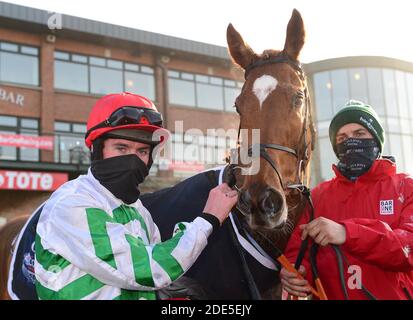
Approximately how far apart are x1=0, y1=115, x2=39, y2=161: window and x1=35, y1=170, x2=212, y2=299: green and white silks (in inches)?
678

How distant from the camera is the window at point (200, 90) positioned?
23922mm

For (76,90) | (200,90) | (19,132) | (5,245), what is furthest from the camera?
(200,90)

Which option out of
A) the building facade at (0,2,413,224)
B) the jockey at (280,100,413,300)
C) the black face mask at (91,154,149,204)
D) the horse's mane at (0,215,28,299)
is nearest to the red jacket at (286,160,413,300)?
the jockey at (280,100,413,300)

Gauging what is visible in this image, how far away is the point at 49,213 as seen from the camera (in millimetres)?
2104

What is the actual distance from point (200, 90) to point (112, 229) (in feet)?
75.2

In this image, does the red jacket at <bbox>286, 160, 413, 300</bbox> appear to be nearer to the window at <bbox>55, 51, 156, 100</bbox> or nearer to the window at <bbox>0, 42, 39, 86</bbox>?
the window at <bbox>0, 42, 39, 86</bbox>

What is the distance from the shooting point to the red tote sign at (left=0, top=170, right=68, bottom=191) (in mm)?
17109

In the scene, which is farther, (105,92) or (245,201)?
(105,92)

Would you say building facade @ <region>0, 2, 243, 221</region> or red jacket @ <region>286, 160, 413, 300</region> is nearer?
red jacket @ <region>286, 160, 413, 300</region>

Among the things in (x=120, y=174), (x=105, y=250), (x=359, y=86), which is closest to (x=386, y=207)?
(x=120, y=174)

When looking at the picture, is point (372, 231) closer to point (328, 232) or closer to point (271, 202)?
point (328, 232)

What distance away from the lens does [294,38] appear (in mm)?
3088
